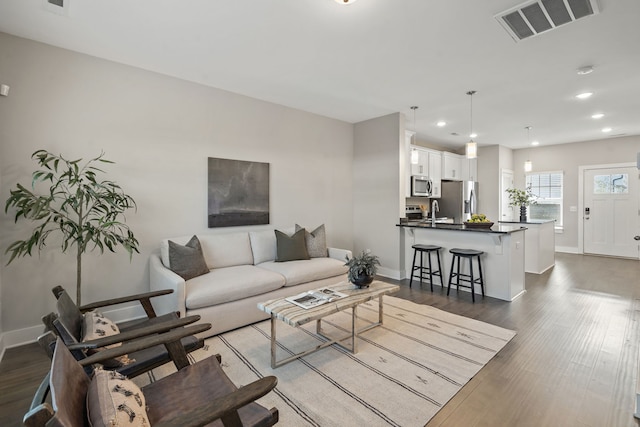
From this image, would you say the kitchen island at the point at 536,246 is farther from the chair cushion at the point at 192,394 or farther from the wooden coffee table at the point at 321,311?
the chair cushion at the point at 192,394

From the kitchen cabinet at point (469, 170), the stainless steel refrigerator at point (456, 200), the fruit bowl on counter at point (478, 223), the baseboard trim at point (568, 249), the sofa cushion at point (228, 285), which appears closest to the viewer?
the sofa cushion at point (228, 285)

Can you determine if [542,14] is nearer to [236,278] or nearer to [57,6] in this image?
[236,278]

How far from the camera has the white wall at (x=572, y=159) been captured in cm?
687

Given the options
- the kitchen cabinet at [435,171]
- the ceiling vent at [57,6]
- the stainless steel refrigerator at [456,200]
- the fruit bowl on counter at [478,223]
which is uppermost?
the ceiling vent at [57,6]

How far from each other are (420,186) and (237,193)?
3.79 metres

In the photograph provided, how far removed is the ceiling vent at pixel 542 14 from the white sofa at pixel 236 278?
313cm

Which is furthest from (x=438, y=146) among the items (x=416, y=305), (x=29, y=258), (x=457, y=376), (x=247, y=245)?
(x=29, y=258)

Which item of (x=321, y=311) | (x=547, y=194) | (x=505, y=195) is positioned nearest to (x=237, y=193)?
(x=321, y=311)

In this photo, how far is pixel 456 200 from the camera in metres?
7.01

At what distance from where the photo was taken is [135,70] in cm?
339

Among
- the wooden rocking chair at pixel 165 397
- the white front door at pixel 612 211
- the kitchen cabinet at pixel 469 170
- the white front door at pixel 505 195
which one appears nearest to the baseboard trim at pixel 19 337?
the wooden rocking chair at pixel 165 397

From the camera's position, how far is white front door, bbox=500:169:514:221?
25.7 ft

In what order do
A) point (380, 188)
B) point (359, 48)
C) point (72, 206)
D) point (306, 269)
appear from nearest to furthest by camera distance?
point (72, 206) < point (359, 48) < point (306, 269) < point (380, 188)

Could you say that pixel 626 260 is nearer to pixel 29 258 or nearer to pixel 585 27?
pixel 585 27
